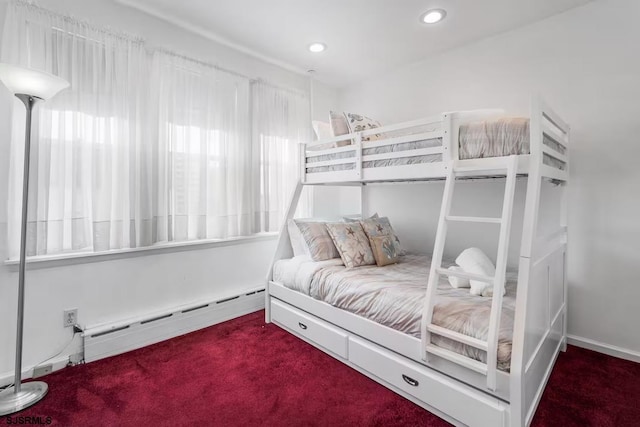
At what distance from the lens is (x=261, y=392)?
1.79 m

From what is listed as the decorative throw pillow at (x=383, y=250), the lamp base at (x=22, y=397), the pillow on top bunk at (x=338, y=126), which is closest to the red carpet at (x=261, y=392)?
the lamp base at (x=22, y=397)

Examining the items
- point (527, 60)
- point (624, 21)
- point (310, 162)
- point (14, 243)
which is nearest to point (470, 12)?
point (527, 60)

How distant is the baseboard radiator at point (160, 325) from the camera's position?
2133 mm

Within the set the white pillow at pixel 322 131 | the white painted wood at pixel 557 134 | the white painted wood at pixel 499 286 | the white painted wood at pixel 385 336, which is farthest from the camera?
the white pillow at pixel 322 131

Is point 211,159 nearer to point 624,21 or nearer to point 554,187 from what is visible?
point 554,187

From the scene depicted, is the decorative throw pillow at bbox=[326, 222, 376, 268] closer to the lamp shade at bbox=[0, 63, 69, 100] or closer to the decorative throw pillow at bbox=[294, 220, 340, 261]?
the decorative throw pillow at bbox=[294, 220, 340, 261]

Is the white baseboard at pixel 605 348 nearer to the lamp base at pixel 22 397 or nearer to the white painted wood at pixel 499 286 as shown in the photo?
the white painted wood at pixel 499 286

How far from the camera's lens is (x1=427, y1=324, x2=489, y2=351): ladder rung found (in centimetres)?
137

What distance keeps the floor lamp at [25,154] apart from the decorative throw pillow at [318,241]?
1799mm

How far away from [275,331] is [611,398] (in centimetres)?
223

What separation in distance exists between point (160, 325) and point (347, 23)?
2.88 metres

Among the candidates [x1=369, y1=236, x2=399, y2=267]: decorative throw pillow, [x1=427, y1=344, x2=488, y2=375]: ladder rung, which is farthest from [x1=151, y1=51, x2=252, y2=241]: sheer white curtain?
[x1=427, y1=344, x2=488, y2=375]: ladder rung

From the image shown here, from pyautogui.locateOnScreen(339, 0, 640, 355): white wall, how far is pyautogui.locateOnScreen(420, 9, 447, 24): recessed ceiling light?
25.0 inches

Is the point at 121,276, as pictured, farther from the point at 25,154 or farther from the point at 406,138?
the point at 406,138
